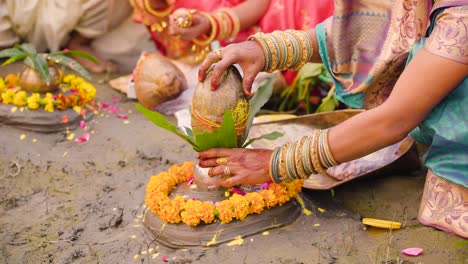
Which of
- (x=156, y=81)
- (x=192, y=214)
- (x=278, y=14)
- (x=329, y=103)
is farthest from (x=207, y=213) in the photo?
(x=278, y=14)

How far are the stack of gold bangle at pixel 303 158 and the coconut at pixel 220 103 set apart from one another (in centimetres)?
25

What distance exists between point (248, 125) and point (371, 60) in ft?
2.31

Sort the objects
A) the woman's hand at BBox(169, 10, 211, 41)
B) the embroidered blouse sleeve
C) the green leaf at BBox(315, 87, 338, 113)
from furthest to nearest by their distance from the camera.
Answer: the woman's hand at BBox(169, 10, 211, 41)
the green leaf at BBox(315, 87, 338, 113)
the embroidered blouse sleeve

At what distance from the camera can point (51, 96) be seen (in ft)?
12.7

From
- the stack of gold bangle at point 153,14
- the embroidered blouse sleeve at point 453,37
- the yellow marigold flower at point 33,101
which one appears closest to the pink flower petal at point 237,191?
the embroidered blouse sleeve at point 453,37

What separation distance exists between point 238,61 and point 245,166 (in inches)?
17.1

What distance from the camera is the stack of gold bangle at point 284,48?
8.81 ft

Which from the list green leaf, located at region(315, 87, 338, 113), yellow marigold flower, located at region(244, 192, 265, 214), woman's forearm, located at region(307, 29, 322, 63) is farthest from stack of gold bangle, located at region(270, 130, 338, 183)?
green leaf, located at region(315, 87, 338, 113)

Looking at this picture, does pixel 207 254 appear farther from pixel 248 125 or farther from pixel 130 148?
pixel 130 148

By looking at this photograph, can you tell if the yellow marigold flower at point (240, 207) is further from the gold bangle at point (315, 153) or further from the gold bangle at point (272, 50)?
the gold bangle at point (272, 50)

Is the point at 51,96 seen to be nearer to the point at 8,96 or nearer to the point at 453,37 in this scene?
the point at 8,96

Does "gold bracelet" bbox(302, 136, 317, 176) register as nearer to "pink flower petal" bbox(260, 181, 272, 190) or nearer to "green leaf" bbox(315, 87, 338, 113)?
"pink flower petal" bbox(260, 181, 272, 190)

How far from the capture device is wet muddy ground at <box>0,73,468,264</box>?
250 cm

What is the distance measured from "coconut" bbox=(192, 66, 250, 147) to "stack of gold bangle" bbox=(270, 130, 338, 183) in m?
0.25
